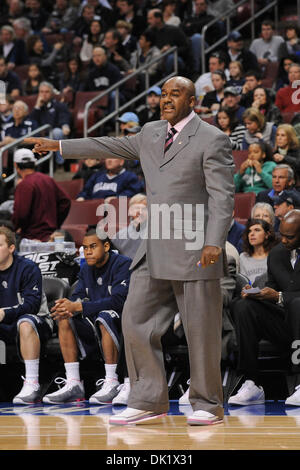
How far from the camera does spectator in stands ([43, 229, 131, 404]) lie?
5.91 m

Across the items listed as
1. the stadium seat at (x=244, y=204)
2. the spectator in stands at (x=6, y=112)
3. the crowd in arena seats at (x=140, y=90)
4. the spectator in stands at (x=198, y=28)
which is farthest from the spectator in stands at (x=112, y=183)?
the spectator in stands at (x=198, y=28)

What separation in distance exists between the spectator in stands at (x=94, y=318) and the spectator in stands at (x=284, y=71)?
4.66 metres

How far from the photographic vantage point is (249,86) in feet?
32.3

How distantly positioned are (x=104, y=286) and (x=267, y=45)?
573 centimetres

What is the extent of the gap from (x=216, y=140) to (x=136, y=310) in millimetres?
884

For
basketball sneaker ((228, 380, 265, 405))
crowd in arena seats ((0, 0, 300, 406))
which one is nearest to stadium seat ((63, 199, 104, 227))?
crowd in arena seats ((0, 0, 300, 406))

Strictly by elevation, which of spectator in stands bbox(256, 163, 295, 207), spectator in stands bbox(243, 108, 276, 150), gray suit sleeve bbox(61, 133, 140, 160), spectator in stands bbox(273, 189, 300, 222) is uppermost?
spectator in stands bbox(243, 108, 276, 150)

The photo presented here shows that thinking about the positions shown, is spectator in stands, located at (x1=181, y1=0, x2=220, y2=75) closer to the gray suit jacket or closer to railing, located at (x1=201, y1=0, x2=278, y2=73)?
railing, located at (x1=201, y1=0, x2=278, y2=73)

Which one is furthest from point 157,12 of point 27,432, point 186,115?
point 27,432

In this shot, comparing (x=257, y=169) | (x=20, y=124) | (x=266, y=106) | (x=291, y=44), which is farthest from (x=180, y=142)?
(x=291, y=44)

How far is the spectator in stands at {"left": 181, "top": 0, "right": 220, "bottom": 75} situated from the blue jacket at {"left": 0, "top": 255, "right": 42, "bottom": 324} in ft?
19.2

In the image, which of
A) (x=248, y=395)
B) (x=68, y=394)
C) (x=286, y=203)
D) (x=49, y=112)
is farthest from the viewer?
(x=49, y=112)

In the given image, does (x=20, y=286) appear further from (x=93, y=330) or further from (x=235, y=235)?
(x=235, y=235)

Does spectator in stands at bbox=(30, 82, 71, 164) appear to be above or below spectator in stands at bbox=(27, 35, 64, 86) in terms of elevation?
below
